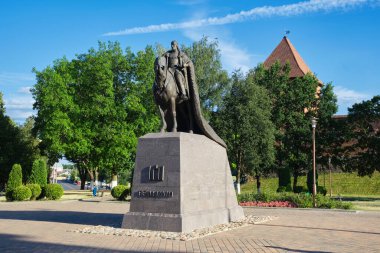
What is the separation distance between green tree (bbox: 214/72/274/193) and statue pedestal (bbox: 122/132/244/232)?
23.7m

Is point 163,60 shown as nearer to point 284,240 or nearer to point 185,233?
point 185,233

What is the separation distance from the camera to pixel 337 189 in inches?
1768

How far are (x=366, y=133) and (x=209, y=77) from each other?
1457 cm

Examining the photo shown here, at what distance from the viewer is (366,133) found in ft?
116

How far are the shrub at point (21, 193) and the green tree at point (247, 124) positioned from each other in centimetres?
1692

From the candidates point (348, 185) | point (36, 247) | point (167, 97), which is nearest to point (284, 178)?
point (348, 185)

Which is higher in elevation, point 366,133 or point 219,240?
point 366,133

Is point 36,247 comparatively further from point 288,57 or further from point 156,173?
point 288,57

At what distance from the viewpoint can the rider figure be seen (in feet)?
43.4

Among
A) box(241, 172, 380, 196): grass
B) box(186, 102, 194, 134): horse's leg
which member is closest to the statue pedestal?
box(186, 102, 194, 134): horse's leg

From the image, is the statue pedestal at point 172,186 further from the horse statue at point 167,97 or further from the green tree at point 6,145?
the green tree at point 6,145

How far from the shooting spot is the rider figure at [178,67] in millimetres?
13234

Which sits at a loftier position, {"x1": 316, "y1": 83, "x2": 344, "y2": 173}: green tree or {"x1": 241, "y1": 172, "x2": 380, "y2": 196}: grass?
{"x1": 316, "y1": 83, "x2": 344, "y2": 173}: green tree

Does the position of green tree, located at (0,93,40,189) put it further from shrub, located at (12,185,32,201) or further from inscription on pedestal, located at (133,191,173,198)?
inscription on pedestal, located at (133,191,173,198)
